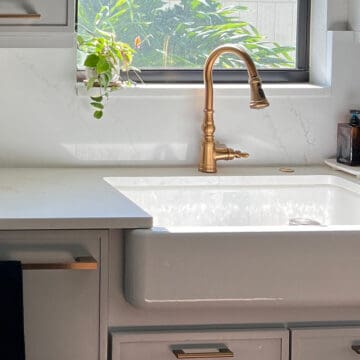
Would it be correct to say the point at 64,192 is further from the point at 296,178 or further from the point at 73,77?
the point at 296,178

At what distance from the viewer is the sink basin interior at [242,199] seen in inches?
109

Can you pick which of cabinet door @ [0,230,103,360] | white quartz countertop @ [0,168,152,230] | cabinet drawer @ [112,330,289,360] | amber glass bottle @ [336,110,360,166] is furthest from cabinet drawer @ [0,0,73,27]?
amber glass bottle @ [336,110,360,166]

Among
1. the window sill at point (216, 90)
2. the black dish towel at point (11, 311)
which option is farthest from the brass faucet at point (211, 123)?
the black dish towel at point (11, 311)

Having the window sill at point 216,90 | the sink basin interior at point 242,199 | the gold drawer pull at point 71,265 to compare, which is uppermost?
the window sill at point 216,90

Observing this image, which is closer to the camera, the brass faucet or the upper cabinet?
the upper cabinet

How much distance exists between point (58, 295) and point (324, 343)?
1.99 ft

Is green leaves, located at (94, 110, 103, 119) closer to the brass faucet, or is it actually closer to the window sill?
the window sill

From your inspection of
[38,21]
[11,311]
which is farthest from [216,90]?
[11,311]

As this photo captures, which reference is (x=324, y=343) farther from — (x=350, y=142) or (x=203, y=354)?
(x=350, y=142)

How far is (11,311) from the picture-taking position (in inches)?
85.1

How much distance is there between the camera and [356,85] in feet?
9.81

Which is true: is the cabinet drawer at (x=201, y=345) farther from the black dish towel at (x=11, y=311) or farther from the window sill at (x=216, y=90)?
the window sill at (x=216, y=90)

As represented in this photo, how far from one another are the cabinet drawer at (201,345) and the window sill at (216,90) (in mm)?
826

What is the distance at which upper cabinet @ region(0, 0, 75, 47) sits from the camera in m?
2.46
